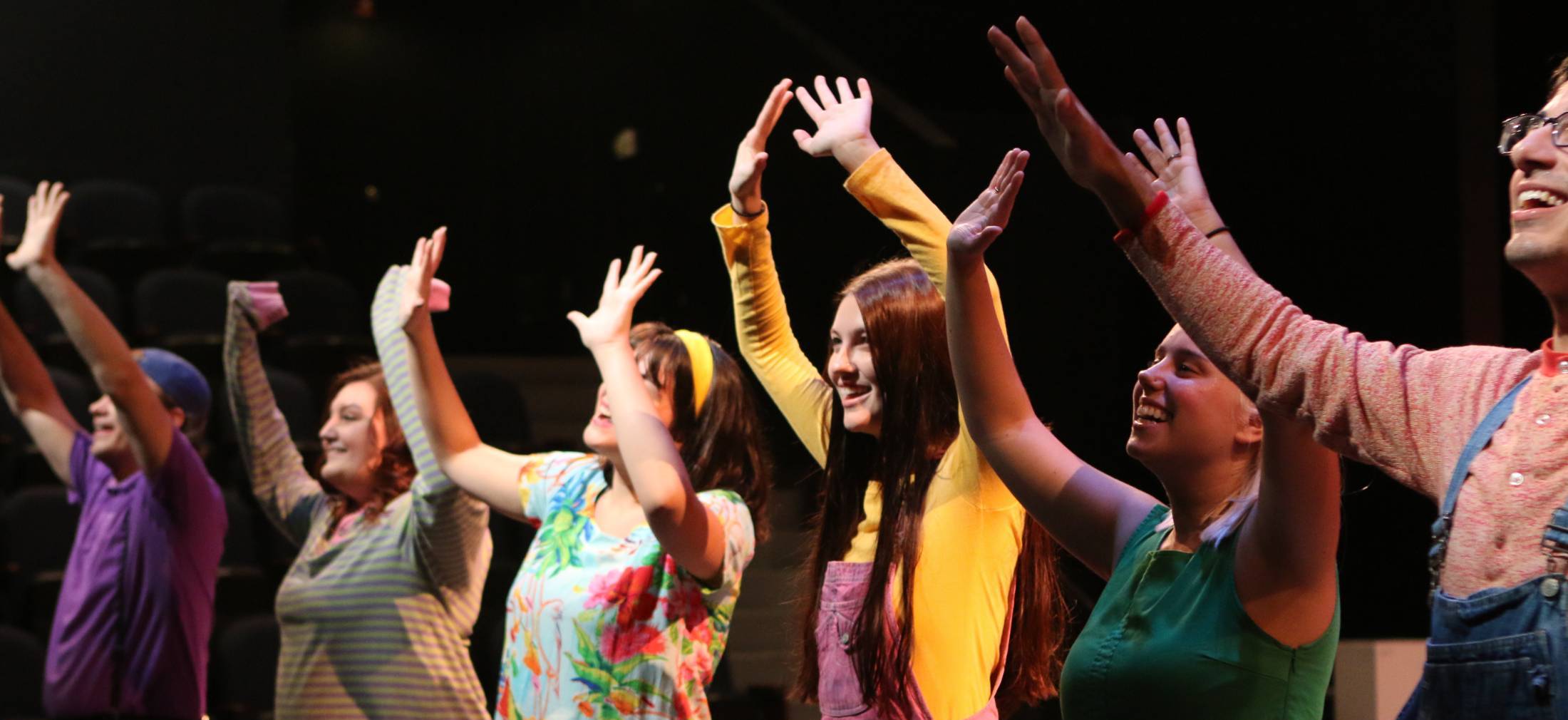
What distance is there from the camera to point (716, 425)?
274 cm

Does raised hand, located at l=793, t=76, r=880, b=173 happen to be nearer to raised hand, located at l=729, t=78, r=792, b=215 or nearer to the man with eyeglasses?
raised hand, located at l=729, t=78, r=792, b=215

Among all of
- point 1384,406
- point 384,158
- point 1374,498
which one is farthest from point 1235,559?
point 384,158

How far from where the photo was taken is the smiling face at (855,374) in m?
2.22

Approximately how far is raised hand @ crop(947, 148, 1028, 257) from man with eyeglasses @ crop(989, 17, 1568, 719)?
34 centimetres

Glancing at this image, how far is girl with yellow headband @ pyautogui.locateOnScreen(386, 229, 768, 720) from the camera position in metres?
2.37

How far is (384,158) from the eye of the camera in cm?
751

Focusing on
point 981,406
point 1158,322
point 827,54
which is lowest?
point 1158,322

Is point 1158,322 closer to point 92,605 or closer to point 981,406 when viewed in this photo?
point 981,406

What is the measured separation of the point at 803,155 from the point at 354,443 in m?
1.79

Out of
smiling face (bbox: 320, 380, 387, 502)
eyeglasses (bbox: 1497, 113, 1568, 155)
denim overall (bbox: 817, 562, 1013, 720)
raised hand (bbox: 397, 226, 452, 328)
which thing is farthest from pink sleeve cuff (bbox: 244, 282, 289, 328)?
eyeglasses (bbox: 1497, 113, 1568, 155)

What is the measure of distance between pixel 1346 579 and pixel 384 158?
549 cm

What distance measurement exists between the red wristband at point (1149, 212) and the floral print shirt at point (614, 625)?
1325mm

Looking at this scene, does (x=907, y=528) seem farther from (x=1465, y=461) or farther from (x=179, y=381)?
(x=179, y=381)

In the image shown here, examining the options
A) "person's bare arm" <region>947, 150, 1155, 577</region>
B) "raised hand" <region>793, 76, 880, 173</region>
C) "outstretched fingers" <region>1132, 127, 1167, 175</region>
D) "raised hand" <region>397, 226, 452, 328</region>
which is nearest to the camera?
"outstretched fingers" <region>1132, 127, 1167, 175</region>
